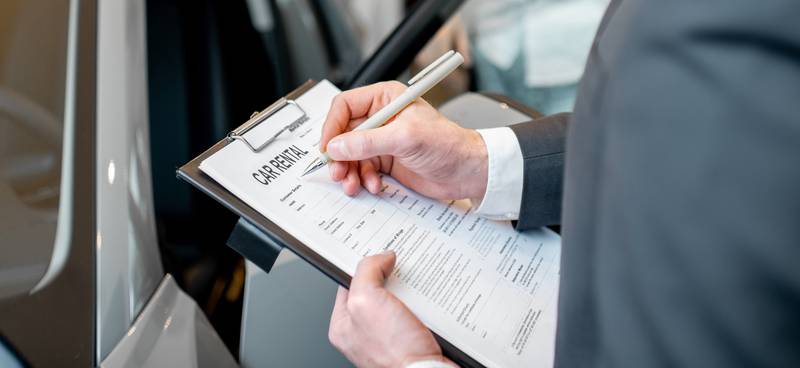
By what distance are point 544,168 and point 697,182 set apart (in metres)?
0.40

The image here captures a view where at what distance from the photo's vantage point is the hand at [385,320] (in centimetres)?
49

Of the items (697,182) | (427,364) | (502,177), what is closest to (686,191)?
(697,182)

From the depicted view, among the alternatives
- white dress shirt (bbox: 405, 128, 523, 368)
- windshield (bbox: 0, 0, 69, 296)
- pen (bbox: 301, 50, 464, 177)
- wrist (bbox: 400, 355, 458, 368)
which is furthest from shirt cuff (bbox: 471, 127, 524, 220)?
windshield (bbox: 0, 0, 69, 296)

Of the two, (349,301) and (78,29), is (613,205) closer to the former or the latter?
(349,301)

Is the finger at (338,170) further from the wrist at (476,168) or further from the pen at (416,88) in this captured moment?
the wrist at (476,168)

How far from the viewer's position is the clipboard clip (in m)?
0.57

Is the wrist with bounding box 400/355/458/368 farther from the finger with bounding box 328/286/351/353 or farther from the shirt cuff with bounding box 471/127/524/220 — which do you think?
the shirt cuff with bounding box 471/127/524/220

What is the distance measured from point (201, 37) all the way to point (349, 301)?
77 cm

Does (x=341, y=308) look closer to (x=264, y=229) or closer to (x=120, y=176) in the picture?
(x=264, y=229)

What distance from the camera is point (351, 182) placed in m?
0.59

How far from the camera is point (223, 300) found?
99 cm

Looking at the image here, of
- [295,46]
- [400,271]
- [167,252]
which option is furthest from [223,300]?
[295,46]

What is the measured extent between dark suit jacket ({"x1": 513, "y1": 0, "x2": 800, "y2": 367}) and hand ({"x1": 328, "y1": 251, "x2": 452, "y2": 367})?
A: 0.63ft

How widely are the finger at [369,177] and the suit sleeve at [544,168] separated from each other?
0.18m
